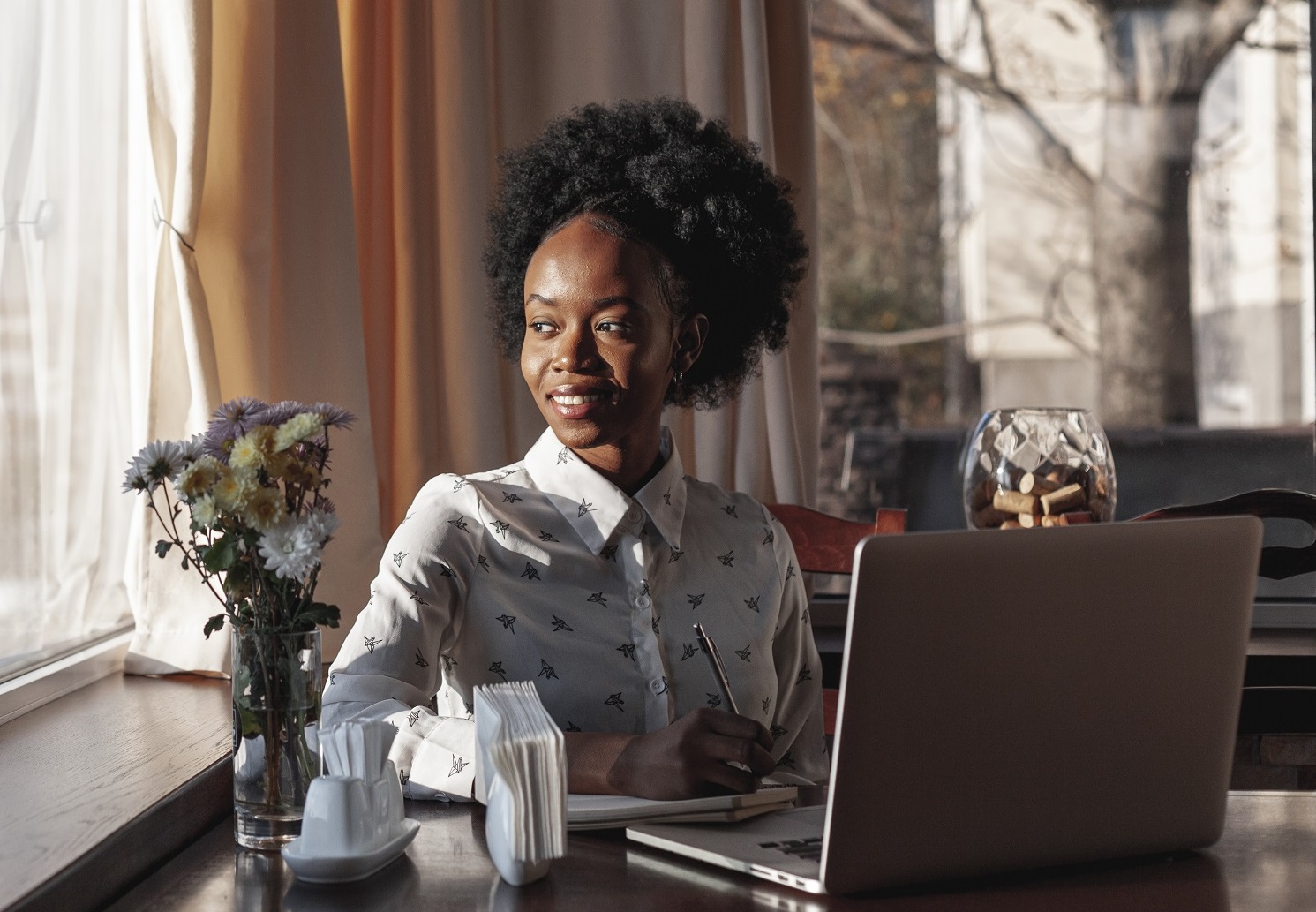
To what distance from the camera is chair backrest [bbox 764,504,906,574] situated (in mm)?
1841

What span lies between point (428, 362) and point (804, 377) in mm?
608

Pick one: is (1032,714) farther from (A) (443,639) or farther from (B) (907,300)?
(B) (907,300)

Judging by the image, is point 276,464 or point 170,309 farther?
point 170,309

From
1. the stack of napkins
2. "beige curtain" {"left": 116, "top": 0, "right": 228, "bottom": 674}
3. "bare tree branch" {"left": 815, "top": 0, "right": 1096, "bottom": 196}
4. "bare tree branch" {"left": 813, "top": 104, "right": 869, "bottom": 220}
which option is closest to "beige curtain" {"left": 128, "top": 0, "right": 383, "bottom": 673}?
"beige curtain" {"left": 116, "top": 0, "right": 228, "bottom": 674}

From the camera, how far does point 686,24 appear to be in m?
2.16

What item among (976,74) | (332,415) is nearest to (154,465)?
(332,415)

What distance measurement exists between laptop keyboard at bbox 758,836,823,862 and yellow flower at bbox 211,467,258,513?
17.8 inches

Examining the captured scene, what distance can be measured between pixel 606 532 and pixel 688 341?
0.25 metres

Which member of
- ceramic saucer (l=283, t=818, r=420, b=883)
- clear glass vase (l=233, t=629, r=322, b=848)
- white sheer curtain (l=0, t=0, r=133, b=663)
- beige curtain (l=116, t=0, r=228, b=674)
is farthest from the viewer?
beige curtain (l=116, t=0, r=228, b=674)

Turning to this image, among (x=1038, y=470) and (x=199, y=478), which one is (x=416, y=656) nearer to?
(x=199, y=478)

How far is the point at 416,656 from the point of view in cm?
124

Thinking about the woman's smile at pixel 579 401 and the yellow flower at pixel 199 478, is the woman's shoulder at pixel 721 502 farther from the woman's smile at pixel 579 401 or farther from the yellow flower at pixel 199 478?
the yellow flower at pixel 199 478

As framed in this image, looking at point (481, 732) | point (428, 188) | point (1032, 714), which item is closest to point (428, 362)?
point (428, 188)

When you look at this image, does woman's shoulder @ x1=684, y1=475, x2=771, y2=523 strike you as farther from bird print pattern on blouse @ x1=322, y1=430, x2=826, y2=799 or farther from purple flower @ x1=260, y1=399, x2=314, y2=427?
purple flower @ x1=260, y1=399, x2=314, y2=427
